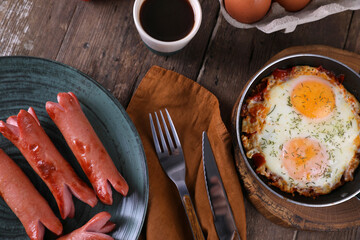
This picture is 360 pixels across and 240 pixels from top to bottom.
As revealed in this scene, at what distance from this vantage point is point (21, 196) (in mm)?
1369

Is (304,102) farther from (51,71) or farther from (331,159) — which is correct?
(51,71)

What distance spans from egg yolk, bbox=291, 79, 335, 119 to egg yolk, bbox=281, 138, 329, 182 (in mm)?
132

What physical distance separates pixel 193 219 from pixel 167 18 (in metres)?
0.94

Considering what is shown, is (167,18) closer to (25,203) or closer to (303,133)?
(303,133)

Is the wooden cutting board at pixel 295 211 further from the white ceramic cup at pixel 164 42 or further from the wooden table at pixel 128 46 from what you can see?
the white ceramic cup at pixel 164 42

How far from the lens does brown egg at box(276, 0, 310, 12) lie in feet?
5.35

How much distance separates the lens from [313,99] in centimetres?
162

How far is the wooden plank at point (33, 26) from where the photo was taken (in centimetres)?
173

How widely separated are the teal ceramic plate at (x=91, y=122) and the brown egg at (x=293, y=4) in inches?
35.4

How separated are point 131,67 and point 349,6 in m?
1.09

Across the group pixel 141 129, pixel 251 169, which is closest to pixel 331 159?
pixel 251 169

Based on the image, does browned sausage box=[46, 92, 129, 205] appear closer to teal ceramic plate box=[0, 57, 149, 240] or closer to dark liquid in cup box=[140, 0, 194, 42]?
teal ceramic plate box=[0, 57, 149, 240]

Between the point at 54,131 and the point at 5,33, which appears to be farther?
the point at 5,33

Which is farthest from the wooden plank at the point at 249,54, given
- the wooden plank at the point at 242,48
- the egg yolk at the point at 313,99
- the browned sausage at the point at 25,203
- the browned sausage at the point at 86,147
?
the browned sausage at the point at 25,203
